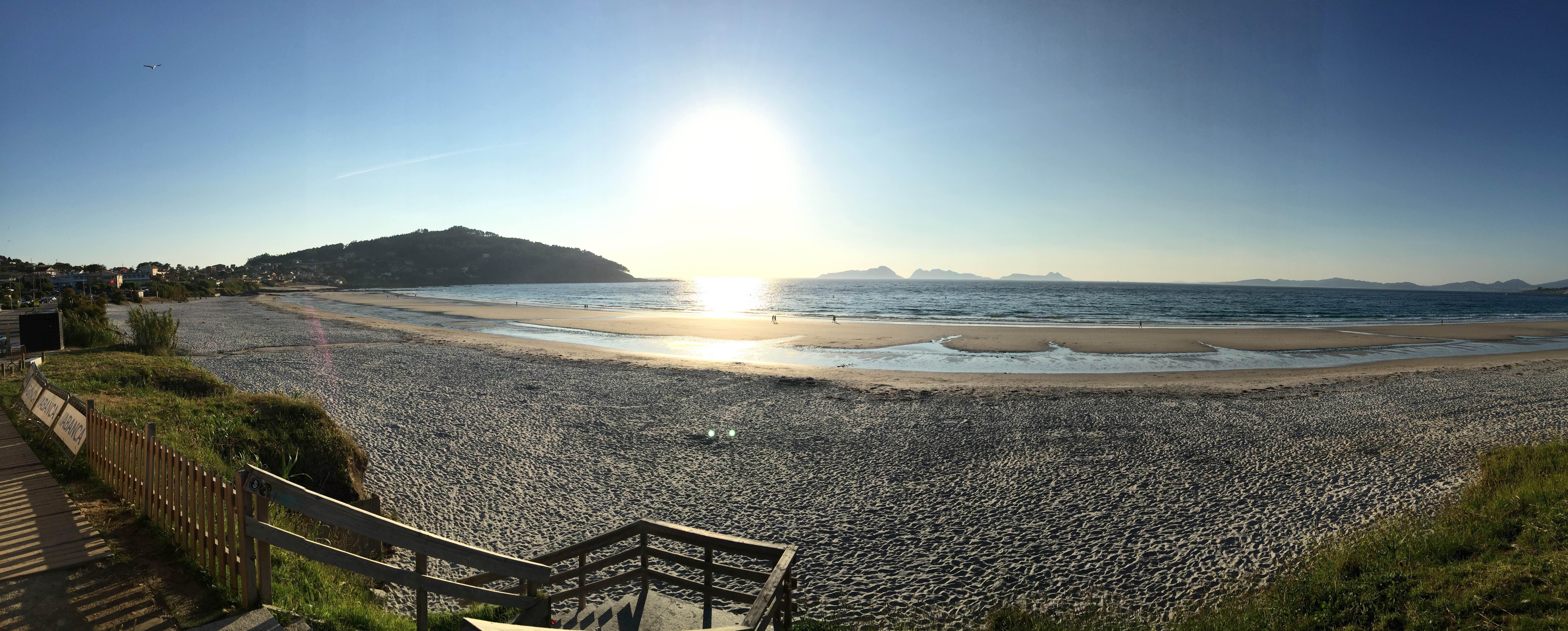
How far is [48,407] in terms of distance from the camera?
A: 7.89 m

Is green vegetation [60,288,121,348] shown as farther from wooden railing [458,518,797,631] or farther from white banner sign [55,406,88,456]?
wooden railing [458,518,797,631]

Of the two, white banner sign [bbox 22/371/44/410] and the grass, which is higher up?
white banner sign [bbox 22/371/44/410]

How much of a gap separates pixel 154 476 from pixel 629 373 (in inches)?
583

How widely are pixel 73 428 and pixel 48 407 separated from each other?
178 cm

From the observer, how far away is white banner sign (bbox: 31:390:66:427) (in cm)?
749

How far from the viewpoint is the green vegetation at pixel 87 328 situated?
688 inches

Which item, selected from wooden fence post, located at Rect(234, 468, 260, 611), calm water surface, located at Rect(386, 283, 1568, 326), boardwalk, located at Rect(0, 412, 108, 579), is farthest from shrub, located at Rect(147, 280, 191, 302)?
wooden fence post, located at Rect(234, 468, 260, 611)

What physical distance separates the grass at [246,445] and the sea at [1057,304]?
43.6 m

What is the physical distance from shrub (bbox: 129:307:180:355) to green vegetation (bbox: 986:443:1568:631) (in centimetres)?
2214

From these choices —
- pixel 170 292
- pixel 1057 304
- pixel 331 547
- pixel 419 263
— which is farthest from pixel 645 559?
pixel 419 263

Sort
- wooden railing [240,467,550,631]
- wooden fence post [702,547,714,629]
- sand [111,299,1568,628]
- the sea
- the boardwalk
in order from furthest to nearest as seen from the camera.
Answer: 1. the sea
2. sand [111,299,1568,628]
3. wooden fence post [702,547,714,629]
4. the boardwalk
5. wooden railing [240,467,550,631]

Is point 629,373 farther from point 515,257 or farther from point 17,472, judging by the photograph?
point 515,257

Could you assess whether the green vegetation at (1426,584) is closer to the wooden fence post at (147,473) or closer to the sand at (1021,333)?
the wooden fence post at (147,473)

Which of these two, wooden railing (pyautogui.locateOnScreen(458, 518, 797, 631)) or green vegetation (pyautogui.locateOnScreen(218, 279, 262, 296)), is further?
green vegetation (pyautogui.locateOnScreen(218, 279, 262, 296))
